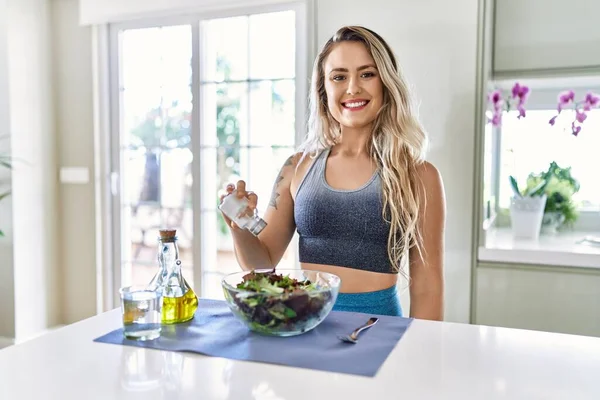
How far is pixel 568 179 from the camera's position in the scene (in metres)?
2.57

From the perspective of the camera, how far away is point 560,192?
2533mm

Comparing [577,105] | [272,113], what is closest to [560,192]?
[577,105]

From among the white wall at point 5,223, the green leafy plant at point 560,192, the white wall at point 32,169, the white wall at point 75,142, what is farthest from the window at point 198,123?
the green leafy plant at point 560,192

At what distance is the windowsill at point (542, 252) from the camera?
2.00 meters

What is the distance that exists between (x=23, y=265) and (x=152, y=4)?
1552mm

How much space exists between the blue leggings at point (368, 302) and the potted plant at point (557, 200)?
51.7 inches

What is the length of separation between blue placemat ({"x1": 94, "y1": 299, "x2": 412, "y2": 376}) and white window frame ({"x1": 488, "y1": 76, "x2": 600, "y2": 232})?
1580mm

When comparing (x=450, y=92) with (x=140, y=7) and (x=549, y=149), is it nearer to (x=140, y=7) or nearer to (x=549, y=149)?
(x=549, y=149)

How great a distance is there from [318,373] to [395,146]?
0.89 m

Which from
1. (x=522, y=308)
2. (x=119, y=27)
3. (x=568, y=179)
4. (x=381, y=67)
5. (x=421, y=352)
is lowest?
(x=522, y=308)

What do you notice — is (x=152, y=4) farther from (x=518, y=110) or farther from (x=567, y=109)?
(x=567, y=109)

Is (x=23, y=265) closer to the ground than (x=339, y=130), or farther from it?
closer to the ground

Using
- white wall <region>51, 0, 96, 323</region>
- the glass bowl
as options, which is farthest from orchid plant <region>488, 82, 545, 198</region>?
white wall <region>51, 0, 96, 323</region>

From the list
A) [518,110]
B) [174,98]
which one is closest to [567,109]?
[518,110]
